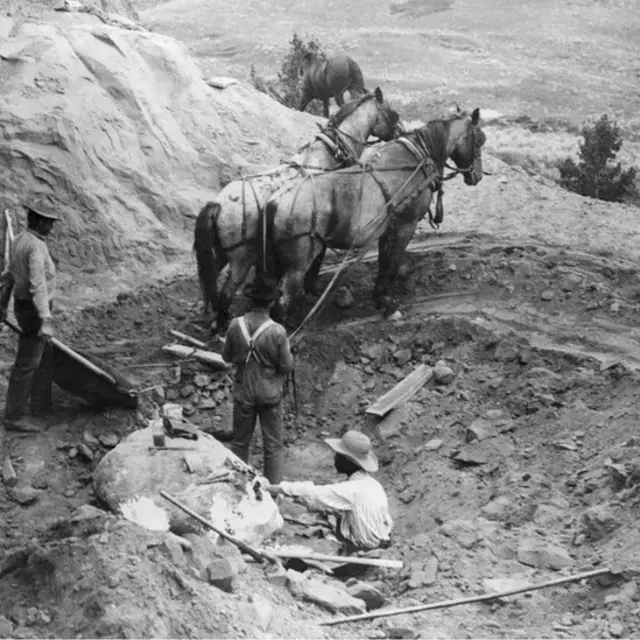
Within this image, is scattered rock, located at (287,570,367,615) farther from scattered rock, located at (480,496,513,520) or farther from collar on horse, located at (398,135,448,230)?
collar on horse, located at (398,135,448,230)

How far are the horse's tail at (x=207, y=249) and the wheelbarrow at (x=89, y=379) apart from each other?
1.65m

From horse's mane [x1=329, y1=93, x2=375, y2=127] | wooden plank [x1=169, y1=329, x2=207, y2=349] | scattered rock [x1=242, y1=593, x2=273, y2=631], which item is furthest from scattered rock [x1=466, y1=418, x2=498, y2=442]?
scattered rock [x1=242, y1=593, x2=273, y2=631]

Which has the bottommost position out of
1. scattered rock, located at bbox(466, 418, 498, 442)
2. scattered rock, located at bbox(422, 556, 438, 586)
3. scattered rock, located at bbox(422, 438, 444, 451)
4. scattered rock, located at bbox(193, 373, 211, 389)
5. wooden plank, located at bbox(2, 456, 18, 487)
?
scattered rock, located at bbox(422, 438, 444, 451)

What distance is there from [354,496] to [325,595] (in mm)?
1206

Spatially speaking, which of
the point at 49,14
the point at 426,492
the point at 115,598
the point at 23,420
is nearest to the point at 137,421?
the point at 23,420

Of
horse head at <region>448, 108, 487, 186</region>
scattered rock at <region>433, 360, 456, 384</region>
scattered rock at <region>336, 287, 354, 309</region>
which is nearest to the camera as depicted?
scattered rock at <region>433, 360, 456, 384</region>

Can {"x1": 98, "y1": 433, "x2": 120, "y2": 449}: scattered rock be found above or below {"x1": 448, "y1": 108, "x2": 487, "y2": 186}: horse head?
below

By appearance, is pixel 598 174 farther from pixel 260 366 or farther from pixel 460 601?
pixel 460 601

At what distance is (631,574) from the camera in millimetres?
7070

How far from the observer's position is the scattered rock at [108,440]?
32.6 ft

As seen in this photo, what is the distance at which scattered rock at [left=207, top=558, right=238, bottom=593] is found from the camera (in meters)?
6.24

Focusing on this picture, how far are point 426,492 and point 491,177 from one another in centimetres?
752

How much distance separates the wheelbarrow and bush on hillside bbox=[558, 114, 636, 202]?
11.5 m

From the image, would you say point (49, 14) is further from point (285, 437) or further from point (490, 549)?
point (490, 549)
